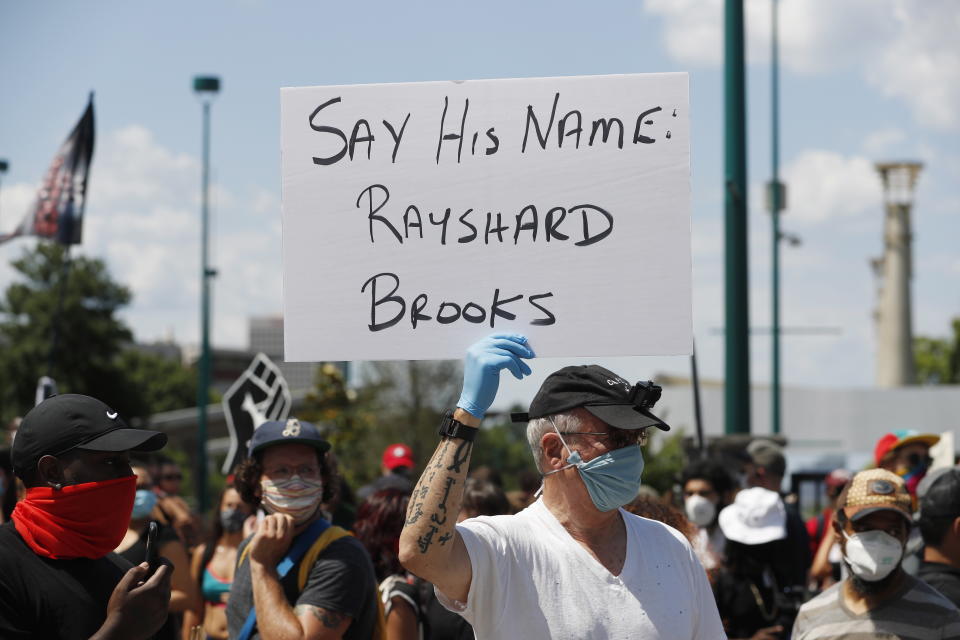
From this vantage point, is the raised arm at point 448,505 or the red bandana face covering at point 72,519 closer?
the raised arm at point 448,505

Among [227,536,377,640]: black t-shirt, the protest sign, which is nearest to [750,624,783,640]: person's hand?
[227,536,377,640]: black t-shirt

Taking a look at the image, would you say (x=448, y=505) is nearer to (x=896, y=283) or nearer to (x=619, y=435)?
(x=619, y=435)

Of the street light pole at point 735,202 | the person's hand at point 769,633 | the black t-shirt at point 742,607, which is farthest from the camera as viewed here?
the street light pole at point 735,202

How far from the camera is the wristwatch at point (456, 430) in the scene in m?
2.94

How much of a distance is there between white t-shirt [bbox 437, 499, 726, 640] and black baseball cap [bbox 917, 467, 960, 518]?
182cm

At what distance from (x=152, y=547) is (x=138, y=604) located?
0.15 m

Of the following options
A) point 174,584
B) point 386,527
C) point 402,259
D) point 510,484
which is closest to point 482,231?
point 402,259

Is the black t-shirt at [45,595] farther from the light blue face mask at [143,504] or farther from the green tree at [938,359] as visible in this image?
the green tree at [938,359]

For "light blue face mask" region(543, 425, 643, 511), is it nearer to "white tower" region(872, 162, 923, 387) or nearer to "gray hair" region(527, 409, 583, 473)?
"gray hair" region(527, 409, 583, 473)

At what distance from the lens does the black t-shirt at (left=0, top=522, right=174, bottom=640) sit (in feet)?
9.98

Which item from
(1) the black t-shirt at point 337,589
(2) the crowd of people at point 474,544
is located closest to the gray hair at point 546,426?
(2) the crowd of people at point 474,544

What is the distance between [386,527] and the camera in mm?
5230

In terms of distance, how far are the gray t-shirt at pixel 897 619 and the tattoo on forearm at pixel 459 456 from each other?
1886mm

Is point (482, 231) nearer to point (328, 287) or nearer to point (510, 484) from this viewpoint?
point (328, 287)
